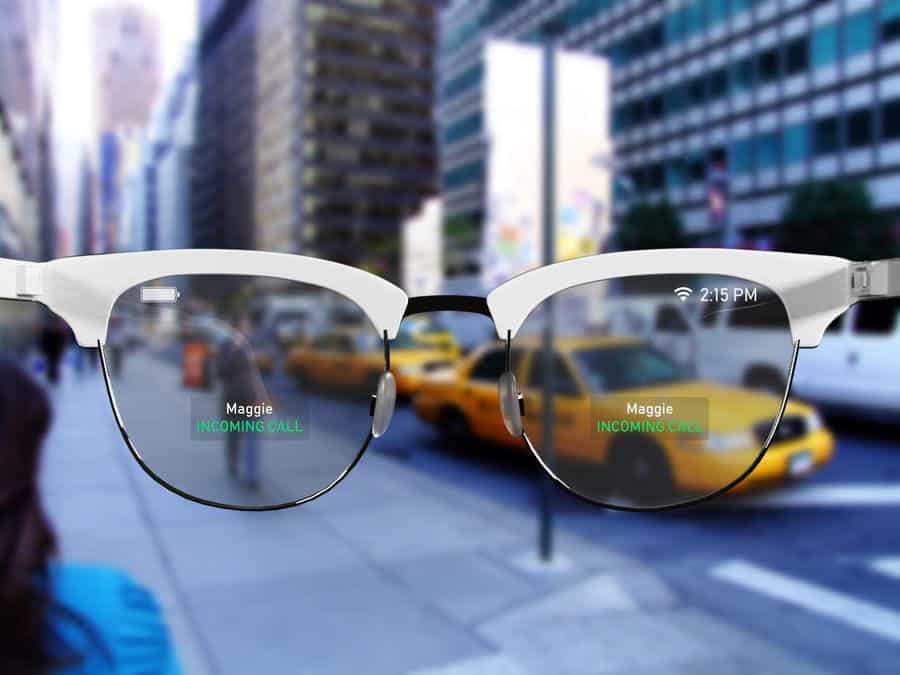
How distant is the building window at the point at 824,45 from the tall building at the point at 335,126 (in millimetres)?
24495

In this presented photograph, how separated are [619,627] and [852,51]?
20.7 metres

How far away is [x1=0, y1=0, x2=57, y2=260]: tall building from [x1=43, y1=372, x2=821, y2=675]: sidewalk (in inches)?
69.0

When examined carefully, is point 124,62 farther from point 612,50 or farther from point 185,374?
point 612,50

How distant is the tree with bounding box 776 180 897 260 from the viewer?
17734 millimetres

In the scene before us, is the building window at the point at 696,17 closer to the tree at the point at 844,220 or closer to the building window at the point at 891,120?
the building window at the point at 891,120

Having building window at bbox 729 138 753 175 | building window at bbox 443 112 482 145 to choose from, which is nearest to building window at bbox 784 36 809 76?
building window at bbox 729 138 753 175

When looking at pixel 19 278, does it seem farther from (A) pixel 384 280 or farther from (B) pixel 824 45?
(B) pixel 824 45

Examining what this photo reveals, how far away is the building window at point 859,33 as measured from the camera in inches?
728

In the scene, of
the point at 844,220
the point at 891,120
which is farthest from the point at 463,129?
the point at 844,220

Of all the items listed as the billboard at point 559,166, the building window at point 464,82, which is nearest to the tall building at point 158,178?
the billboard at point 559,166

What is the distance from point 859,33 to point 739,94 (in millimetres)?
3711

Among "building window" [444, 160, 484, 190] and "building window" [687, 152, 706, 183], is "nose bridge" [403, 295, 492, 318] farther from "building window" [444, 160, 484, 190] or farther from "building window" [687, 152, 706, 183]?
"building window" [444, 160, 484, 190]

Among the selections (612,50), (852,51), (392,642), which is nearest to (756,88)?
(852,51)

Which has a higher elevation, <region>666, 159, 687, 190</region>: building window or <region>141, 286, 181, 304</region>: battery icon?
<region>666, 159, 687, 190</region>: building window
